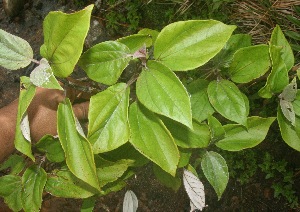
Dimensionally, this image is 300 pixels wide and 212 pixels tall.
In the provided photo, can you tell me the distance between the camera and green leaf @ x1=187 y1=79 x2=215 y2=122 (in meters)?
1.14

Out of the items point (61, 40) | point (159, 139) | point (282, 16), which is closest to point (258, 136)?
point (159, 139)

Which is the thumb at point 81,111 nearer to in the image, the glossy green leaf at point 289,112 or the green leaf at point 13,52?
the green leaf at point 13,52

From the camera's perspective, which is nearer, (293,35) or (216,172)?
(216,172)

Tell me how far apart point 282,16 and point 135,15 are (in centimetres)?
73

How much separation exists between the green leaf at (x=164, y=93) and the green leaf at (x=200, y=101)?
0.32 meters

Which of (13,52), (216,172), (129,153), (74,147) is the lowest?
(216,172)

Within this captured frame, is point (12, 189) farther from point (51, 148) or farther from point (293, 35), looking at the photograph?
point (293, 35)

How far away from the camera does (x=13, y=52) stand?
0.82 meters

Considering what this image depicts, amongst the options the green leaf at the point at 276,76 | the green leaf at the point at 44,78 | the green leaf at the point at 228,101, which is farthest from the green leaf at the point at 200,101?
the green leaf at the point at 44,78

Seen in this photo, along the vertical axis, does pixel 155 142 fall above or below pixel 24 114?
below

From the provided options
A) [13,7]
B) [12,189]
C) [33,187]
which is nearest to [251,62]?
[33,187]

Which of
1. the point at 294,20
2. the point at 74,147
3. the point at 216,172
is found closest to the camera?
the point at 74,147

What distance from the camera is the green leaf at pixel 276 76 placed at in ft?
3.26

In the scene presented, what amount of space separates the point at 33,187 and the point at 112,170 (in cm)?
25
